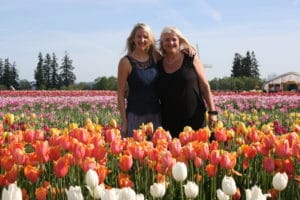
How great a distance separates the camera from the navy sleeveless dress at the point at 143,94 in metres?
5.30

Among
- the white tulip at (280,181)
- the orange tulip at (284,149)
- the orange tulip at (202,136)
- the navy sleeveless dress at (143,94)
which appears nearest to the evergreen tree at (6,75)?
the navy sleeveless dress at (143,94)

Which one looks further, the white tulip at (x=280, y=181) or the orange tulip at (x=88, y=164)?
the orange tulip at (x=88, y=164)

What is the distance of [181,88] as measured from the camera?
17.0 ft

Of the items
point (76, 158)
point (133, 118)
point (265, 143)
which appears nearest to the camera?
point (76, 158)

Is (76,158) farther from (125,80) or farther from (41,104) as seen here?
(41,104)

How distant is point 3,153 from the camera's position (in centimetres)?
333

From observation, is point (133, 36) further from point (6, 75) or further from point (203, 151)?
point (6, 75)

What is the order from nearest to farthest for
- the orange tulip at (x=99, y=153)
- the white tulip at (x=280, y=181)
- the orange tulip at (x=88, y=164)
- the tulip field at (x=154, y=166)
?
the white tulip at (x=280, y=181), the orange tulip at (x=88, y=164), the tulip field at (x=154, y=166), the orange tulip at (x=99, y=153)

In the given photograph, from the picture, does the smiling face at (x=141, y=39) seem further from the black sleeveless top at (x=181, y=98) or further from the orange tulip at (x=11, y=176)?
the orange tulip at (x=11, y=176)

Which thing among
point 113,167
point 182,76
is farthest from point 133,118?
point 113,167

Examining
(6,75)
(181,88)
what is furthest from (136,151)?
(6,75)

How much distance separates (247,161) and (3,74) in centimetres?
6734

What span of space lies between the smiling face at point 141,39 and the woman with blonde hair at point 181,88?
148 millimetres

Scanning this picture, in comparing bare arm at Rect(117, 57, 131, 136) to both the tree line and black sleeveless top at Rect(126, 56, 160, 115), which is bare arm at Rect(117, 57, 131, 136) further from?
the tree line
